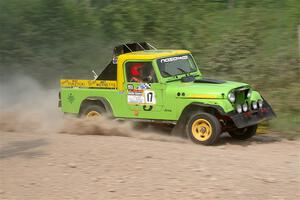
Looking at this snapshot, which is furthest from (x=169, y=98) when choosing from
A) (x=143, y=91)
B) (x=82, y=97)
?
(x=82, y=97)

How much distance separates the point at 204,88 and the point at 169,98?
73 centimetres

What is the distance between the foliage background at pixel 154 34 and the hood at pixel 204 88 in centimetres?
480

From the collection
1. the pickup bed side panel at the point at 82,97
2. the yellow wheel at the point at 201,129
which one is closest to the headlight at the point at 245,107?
the yellow wheel at the point at 201,129

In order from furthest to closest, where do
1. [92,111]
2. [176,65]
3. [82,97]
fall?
[82,97], [92,111], [176,65]

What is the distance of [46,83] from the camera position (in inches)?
699

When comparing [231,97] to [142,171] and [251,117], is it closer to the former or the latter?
[251,117]

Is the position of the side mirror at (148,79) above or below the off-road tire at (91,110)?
above

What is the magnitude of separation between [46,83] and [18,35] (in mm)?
1912

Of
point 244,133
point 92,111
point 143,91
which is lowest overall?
point 244,133

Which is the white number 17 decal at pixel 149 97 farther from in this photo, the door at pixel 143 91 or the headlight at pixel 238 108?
the headlight at pixel 238 108

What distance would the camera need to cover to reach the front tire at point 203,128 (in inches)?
368

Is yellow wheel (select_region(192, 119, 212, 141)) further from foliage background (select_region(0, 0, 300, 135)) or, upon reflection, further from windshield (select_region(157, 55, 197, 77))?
foliage background (select_region(0, 0, 300, 135))

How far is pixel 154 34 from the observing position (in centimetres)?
1894

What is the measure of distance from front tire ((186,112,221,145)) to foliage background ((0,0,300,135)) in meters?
5.28
